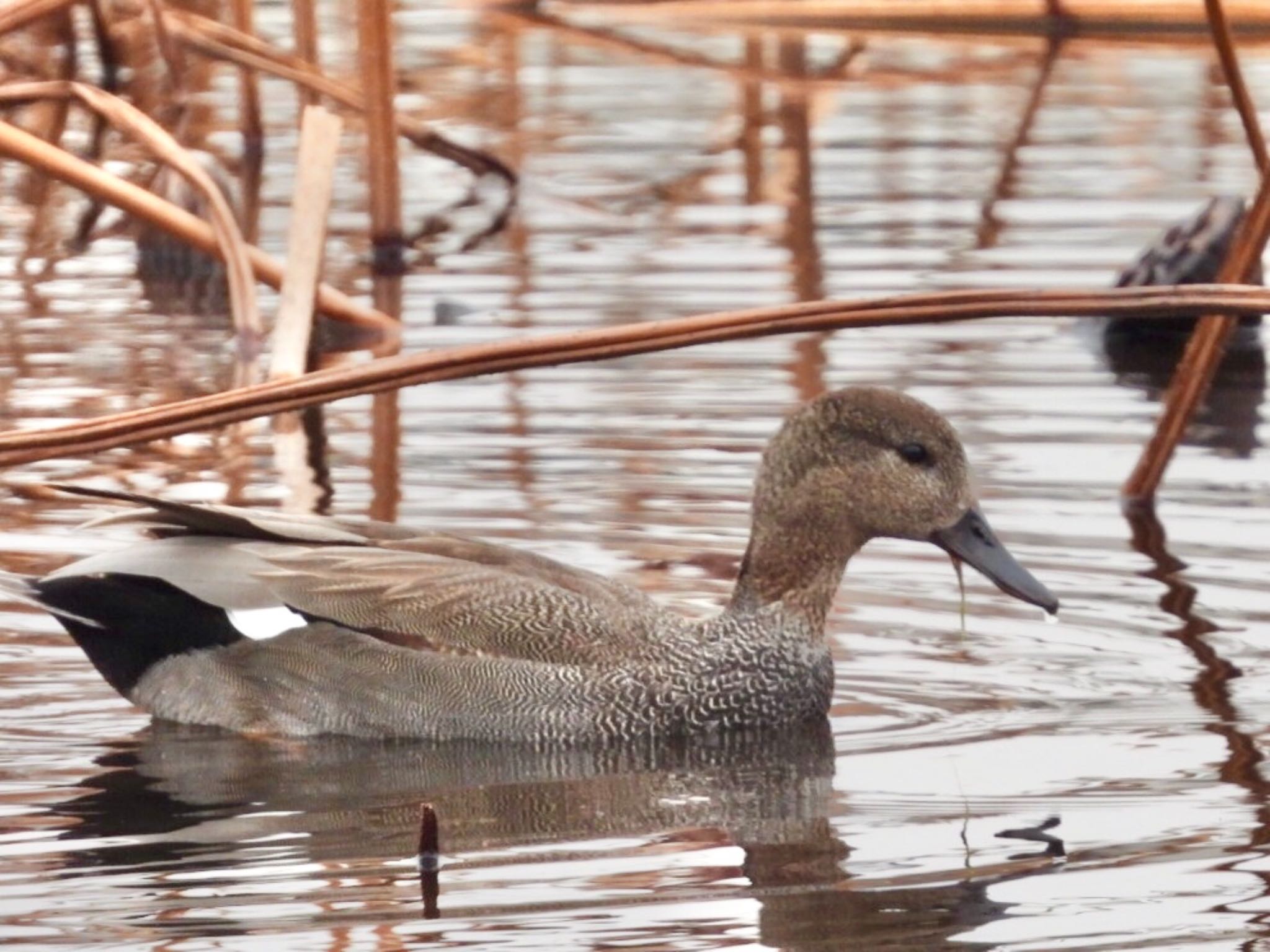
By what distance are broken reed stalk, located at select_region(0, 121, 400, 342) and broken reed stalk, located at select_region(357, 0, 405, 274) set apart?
0.46m

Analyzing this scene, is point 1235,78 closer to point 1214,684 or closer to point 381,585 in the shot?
point 1214,684

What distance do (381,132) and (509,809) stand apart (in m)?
5.20

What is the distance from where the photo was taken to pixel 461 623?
6.06 m

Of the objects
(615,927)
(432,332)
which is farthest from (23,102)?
(615,927)

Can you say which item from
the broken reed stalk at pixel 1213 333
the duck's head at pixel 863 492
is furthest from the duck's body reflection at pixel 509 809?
the broken reed stalk at pixel 1213 333

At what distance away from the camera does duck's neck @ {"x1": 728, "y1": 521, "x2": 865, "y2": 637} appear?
20.9ft

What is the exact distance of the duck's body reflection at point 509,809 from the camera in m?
4.67

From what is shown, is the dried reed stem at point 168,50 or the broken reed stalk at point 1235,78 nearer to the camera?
the broken reed stalk at point 1235,78

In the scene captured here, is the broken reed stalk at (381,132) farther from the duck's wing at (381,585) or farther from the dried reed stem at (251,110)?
the duck's wing at (381,585)

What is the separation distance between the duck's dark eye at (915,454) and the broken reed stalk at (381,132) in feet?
12.7

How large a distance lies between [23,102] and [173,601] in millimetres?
2642

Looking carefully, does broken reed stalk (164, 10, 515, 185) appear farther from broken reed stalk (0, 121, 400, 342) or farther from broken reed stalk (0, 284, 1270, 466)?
broken reed stalk (0, 284, 1270, 466)

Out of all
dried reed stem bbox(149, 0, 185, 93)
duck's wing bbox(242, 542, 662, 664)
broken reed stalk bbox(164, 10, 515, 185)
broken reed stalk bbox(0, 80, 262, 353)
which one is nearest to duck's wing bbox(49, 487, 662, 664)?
duck's wing bbox(242, 542, 662, 664)

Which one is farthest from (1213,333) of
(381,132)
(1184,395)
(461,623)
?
(381,132)
